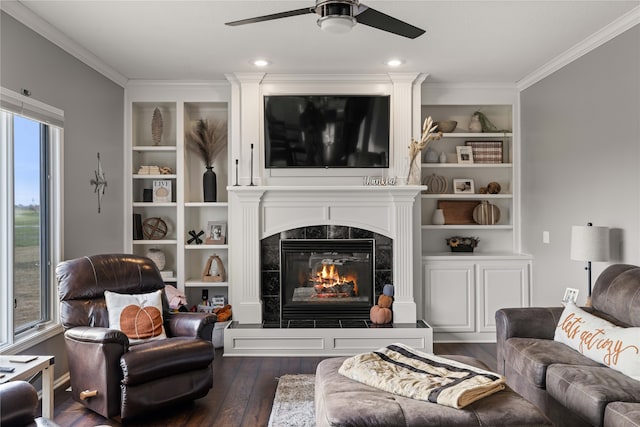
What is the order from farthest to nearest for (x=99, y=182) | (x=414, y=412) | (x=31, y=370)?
(x=99, y=182), (x=31, y=370), (x=414, y=412)

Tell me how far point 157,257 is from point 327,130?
2.19 meters

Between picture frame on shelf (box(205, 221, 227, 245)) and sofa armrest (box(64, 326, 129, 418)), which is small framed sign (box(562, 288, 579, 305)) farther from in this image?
sofa armrest (box(64, 326, 129, 418))

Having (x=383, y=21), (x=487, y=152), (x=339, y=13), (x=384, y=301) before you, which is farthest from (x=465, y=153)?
(x=339, y=13)

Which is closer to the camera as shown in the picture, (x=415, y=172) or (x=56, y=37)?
(x=56, y=37)

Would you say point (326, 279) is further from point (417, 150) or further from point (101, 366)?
point (101, 366)

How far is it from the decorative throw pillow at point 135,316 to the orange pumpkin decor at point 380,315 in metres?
1.98

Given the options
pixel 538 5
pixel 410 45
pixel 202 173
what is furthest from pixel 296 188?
pixel 538 5

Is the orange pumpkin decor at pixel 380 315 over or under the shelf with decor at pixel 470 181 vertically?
under

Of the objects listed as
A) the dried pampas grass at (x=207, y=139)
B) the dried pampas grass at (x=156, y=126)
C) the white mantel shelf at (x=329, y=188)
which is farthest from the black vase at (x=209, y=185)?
the dried pampas grass at (x=156, y=126)

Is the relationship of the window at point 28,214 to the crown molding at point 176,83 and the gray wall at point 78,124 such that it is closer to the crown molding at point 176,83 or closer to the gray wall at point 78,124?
the gray wall at point 78,124

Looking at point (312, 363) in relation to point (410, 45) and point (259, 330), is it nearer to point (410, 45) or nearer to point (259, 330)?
point (259, 330)

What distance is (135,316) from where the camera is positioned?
11.0ft

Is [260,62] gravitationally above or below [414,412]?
above

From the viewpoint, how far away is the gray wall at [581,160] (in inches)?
133
